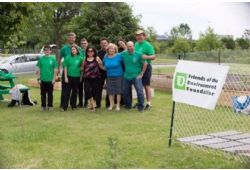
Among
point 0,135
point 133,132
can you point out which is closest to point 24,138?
point 0,135

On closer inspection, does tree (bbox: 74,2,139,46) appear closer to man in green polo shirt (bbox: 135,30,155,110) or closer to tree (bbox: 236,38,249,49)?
tree (bbox: 236,38,249,49)

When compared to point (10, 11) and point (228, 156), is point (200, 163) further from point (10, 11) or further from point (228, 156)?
point (10, 11)

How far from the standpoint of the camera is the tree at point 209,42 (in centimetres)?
3238

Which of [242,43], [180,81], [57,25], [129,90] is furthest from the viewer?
[57,25]

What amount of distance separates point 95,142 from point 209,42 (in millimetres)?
26553

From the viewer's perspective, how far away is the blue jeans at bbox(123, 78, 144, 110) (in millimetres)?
10241

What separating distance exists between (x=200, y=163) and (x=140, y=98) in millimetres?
4608

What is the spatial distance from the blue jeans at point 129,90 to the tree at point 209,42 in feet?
73.4

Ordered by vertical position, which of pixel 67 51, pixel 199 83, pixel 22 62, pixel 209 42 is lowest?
pixel 22 62

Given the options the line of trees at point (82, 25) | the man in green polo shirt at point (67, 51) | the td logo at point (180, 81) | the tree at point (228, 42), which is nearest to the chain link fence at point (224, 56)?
the line of trees at point (82, 25)

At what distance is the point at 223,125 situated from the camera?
8.45m

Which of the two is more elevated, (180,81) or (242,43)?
(180,81)

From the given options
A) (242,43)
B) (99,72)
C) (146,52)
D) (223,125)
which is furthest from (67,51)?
(242,43)

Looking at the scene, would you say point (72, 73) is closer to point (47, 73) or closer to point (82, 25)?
point (47, 73)
